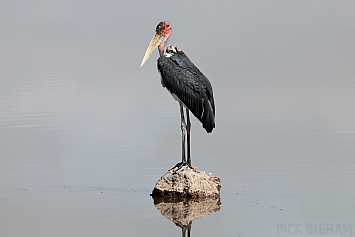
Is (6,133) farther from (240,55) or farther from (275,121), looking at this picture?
(240,55)

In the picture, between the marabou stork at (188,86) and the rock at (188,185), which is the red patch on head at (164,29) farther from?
the rock at (188,185)

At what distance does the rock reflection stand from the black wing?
3.25ft

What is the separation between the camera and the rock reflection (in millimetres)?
10727

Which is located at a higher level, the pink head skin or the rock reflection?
the pink head skin

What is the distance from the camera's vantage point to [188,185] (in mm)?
11500

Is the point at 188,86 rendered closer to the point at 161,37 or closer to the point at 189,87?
the point at 189,87

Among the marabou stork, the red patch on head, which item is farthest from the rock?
the red patch on head

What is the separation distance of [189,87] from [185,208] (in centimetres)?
154

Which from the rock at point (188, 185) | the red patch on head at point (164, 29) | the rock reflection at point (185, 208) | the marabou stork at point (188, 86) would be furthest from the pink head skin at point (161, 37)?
the rock reflection at point (185, 208)

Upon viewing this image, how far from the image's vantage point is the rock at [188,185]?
37.8 ft

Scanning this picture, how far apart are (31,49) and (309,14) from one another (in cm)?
1594

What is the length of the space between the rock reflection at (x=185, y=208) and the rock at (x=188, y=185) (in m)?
0.07

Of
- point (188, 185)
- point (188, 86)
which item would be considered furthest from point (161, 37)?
point (188, 185)

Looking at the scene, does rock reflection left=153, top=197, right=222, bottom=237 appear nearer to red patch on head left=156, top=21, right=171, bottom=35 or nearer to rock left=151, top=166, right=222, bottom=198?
rock left=151, top=166, right=222, bottom=198
